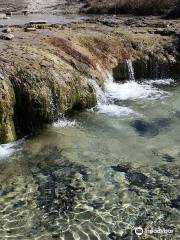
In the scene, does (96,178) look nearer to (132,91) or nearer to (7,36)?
(132,91)

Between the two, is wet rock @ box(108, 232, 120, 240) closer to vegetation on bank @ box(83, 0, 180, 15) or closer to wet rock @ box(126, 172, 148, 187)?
wet rock @ box(126, 172, 148, 187)

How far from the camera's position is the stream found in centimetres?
1057

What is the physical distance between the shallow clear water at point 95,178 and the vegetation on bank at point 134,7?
69.0 feet

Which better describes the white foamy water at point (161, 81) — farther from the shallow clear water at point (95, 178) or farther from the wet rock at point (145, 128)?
the wet rock at point (145, 128)

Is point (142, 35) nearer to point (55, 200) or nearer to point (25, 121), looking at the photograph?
point (25, 121)

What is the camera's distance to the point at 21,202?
37.4 ft

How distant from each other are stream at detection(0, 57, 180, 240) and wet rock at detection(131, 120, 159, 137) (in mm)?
37

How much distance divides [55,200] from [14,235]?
166 cm

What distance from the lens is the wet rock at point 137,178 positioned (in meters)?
12.4

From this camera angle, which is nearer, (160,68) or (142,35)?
(160,68)

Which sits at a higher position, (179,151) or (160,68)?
(160,68)

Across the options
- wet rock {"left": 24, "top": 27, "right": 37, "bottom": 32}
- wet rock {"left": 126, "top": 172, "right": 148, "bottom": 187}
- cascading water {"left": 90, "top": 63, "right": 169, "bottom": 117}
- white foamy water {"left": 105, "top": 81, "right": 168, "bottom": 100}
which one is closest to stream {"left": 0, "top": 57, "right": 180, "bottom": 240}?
wet rock {"left": 126, "top": 172, "right": 148, "bottom": 187}

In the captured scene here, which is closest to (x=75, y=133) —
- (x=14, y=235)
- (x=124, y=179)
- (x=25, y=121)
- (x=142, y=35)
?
(x=25, y=121)

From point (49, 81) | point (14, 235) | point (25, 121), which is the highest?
point (49, 81)
